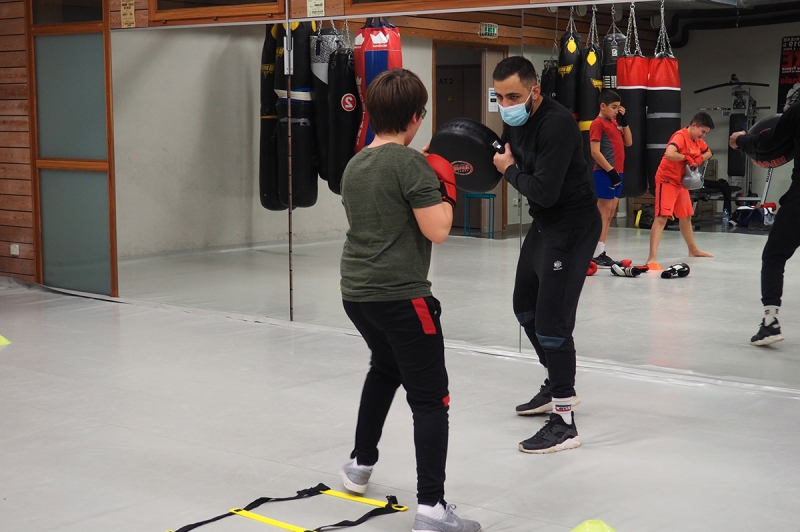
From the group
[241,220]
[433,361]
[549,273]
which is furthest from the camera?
[241,220]

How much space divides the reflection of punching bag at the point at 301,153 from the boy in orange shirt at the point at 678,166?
2.24 meters

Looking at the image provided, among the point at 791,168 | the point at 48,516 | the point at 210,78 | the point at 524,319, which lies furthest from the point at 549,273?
the point at 210,78

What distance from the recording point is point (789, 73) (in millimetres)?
5012

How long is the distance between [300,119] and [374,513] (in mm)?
3723

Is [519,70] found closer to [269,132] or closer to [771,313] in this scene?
[771,313]

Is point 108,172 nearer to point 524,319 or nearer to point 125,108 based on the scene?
point 125,108

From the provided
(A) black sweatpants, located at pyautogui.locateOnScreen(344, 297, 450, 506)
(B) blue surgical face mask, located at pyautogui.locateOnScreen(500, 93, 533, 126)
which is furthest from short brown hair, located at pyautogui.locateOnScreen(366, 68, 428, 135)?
(B) blue surgical face mask, located at pyautogui.locateOnScreen(500, 93, 533, 126)

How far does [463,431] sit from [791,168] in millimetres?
2569

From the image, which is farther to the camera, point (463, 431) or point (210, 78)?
point (210, 78)

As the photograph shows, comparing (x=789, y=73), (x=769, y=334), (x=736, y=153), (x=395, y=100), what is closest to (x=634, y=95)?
(x=736, y=153)

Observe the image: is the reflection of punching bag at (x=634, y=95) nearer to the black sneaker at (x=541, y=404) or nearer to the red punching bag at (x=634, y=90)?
the red punching bag at (x=634, y=90)

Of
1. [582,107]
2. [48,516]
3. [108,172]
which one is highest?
[582,107]

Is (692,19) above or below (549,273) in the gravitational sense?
above

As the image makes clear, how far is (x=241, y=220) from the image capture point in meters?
7.59
